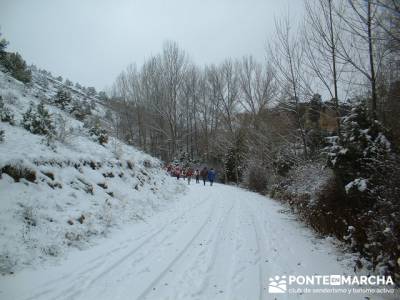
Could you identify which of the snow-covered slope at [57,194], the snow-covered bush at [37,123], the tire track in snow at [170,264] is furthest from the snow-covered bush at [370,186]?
the snow-covered bush at [37,123]

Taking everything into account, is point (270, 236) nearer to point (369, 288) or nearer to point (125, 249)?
point (369, 288)

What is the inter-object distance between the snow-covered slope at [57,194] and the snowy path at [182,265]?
44 cm

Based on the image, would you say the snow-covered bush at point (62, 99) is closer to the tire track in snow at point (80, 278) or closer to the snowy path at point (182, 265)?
the snowy path at point (182, 265)

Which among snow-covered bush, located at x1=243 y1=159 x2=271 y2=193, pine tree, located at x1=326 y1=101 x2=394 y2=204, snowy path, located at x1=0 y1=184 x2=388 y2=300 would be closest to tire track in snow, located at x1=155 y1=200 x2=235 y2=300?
snowy path, located at x1=0 y1=184 x2=388 y2=300

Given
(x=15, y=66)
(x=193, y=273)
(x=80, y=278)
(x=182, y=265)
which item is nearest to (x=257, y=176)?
(x=182, y=265)

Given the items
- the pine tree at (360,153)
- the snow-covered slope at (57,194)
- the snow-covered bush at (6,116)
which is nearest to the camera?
the snow-covered slope at (57,194)

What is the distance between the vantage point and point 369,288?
13.9 feet

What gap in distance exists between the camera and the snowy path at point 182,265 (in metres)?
3.78

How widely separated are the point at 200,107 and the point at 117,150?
3109 centimetres

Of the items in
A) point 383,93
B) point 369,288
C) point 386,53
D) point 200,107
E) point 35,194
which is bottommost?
point 369,288

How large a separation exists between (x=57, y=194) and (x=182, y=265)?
140 inches

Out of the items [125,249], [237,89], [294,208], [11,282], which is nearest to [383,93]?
[294,208]

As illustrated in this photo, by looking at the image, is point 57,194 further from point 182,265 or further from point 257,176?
point 257,176

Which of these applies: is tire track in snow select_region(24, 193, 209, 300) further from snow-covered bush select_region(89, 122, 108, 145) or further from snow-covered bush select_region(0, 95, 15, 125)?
snow-covered bush select_region(89, 122, 108, 145)
